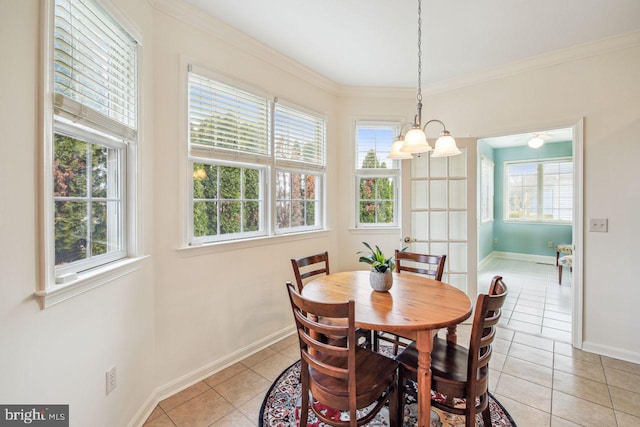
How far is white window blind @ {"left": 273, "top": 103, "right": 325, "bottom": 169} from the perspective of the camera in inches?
112

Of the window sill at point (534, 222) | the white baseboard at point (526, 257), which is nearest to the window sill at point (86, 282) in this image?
the white baseboard at point (526, 257)

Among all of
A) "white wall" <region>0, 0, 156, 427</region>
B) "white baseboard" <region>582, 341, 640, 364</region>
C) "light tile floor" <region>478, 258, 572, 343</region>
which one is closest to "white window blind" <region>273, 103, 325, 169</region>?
"white wall" <region>0, 0, 156, 427</region>

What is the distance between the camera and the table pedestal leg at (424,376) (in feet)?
4.57

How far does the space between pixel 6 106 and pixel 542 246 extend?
8.10 meters

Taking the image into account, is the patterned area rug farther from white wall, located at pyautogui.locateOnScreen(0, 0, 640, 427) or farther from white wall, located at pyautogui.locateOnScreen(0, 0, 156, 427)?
white wall, located at pyautogui.locateOnScreen(0, 0, 156, 427)

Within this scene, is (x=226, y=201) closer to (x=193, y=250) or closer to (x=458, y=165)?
Result: (x=193, y=250)

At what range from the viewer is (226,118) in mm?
2367

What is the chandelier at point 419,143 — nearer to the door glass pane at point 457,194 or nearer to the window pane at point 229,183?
the window pane at point 229,183

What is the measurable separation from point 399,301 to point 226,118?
1978 mm

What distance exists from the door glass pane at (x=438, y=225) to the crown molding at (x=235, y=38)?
2.03 metres

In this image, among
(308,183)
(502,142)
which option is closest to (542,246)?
(502,142)

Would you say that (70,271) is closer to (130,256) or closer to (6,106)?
(130,256)

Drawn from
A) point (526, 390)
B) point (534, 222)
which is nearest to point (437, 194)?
point (526, 390)

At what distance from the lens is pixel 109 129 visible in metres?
1.48
